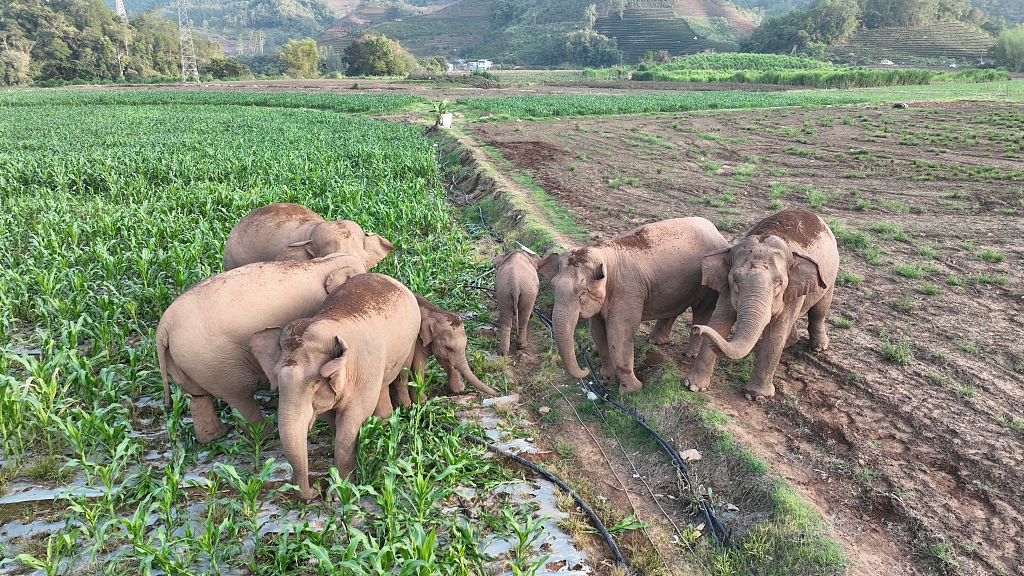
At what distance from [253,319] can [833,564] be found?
193 inches

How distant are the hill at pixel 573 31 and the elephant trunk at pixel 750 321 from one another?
123414 mm

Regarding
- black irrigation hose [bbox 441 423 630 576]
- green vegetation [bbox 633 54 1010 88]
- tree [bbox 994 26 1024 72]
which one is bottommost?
black irrigation hose [bbox 441 423 630 576]

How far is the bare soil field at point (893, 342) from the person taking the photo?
460 cm

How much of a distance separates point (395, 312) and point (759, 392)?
3.97 meters

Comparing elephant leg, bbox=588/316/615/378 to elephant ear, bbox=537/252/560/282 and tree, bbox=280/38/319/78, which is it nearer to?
elephant ear, bbox=537/252/560/282

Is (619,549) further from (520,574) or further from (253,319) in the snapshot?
(253,319)

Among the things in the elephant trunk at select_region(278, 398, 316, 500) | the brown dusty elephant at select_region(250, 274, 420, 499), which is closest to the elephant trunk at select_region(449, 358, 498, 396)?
the brown dusty elephant at select_region(250, 274, 420, 499)

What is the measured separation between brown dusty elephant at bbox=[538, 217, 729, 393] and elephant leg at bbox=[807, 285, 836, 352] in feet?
3.82

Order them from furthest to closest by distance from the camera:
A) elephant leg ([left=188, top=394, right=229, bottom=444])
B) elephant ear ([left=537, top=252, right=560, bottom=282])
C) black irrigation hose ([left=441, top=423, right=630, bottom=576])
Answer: elephant ear ([left=537, top=252, right=560, bottom=282])
elephant leg ([left=188, top=394, right=229, bottom=444])
black irrigation hose ([left=441, top=423, right=630, bottom=576])

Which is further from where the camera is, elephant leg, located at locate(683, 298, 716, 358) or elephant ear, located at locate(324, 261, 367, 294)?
elephant leg, located at locate(683, 298, 716, 358)

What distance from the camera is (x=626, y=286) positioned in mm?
6516

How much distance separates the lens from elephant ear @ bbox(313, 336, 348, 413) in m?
4.23

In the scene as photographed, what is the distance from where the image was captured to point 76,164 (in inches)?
630

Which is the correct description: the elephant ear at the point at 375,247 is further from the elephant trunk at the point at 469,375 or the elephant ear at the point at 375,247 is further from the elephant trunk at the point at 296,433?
the elephant trunk at the point at 296,433
